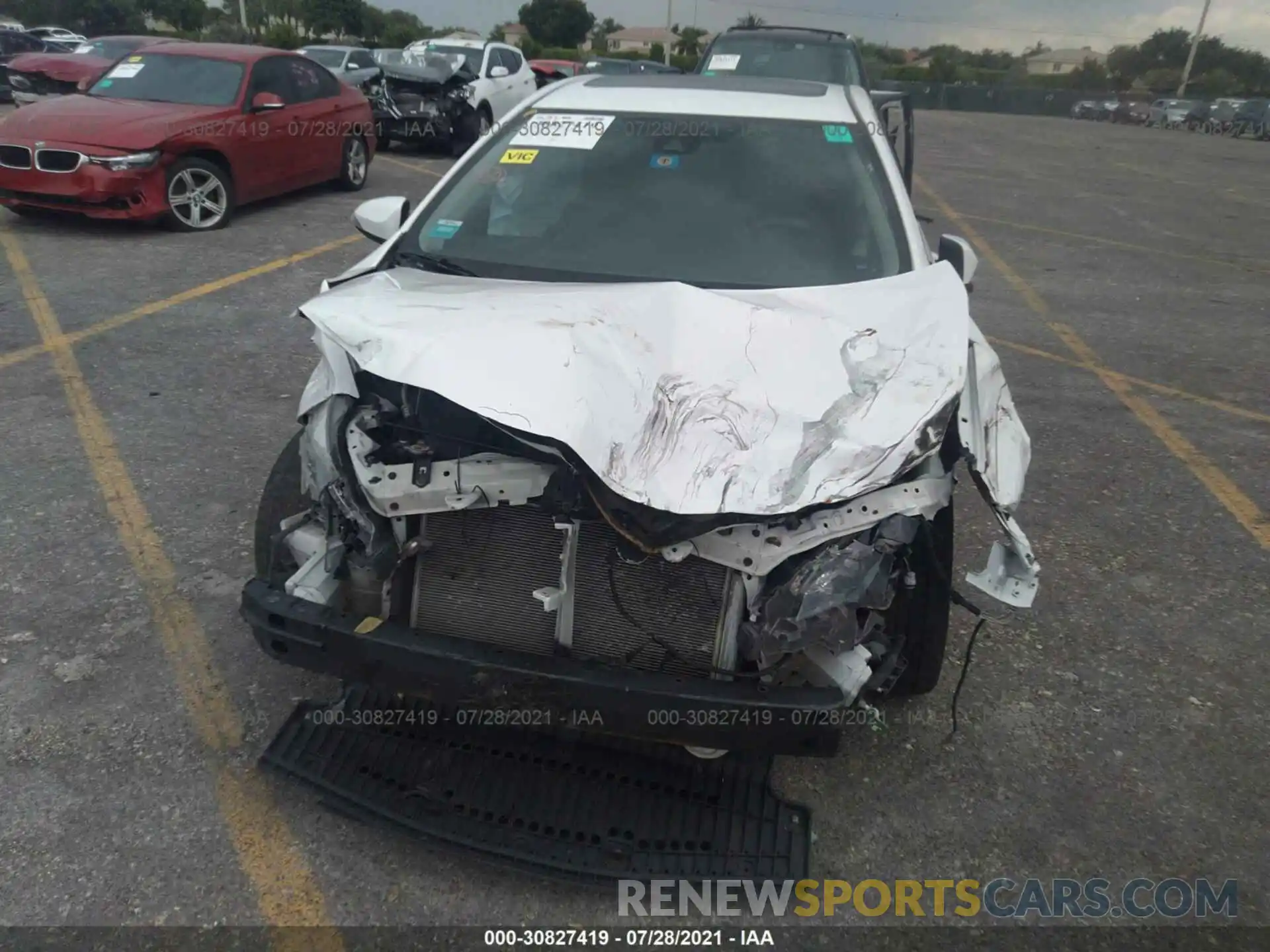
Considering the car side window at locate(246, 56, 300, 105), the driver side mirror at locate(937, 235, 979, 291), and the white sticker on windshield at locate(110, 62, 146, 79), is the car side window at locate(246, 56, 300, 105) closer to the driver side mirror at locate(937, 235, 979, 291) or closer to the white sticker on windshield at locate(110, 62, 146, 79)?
the white sticker on windshield at locate(110, 62, 146, 79)

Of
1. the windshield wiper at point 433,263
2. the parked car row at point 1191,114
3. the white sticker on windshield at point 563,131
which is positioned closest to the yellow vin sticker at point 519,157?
the white sticker on windshield at point 563,131

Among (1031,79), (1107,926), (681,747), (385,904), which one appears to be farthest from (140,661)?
(1031,79)

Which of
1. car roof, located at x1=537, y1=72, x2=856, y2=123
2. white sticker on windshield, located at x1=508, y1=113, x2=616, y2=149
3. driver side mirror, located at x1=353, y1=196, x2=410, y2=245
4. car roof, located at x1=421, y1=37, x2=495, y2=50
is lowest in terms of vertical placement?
driver side mirror, located at x1=353, y1=196, x2=410, y2=245

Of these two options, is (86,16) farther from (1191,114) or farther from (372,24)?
(1191,114)

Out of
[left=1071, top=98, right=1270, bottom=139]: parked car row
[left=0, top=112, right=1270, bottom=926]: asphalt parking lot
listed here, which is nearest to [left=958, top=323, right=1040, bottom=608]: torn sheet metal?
[left=0, top=112, right=1270, bottom=926]: asphalt parking lot

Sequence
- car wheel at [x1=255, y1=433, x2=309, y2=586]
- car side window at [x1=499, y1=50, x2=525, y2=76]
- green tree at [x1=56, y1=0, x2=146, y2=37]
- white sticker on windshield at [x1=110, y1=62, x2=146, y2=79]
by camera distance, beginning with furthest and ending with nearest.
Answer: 1. green tree at [x1=56, y1=0, x2=146, y2=37]
2. car side window at [x1=499, y1=50, x2=525, y2=76]
3. white sticker on windshield at [x1=110, y1=62, x2=146, y2=79]
4. car wheel at [x1=255, y1=433, x2=309, y2=586]

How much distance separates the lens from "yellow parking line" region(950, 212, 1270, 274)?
32.1ft

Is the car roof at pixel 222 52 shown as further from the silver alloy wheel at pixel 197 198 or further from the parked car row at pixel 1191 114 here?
the parked car row at pixel 1191 114

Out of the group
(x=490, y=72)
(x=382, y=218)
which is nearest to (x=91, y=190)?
(x=382, y=218)

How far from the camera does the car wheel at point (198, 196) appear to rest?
318 inches

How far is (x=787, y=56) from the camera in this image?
1055 cm

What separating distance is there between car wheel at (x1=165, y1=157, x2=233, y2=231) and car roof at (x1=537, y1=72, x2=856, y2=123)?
5.33 m

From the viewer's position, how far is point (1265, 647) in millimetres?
3393

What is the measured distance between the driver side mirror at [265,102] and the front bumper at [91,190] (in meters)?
1.16
